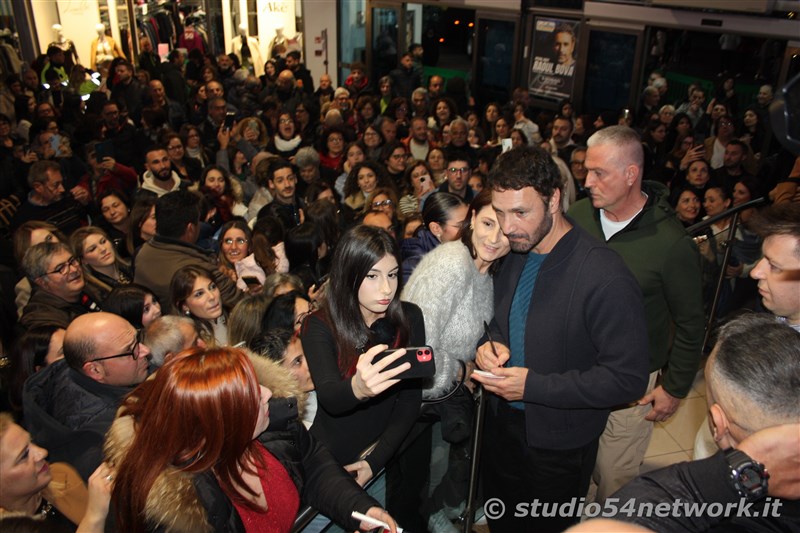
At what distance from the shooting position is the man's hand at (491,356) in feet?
7.50

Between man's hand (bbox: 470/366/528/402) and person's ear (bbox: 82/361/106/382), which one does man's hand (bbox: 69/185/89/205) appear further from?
man's hand (bbox: 470/366/528/402)

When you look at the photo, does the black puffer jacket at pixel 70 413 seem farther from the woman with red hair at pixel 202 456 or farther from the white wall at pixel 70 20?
the white wall at pixel 70 20

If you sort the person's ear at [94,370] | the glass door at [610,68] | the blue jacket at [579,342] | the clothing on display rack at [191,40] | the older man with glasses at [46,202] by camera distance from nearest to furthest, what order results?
the blue jacket at [579,342] → the person's ear at [94,370] → the older man with glasses at [46,202] → the glass door at [610,68] → the clothing on display rack at [191,40]

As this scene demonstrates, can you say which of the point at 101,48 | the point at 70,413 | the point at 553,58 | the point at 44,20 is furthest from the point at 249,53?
the point at 70,413

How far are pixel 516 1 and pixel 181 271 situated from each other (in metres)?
8.28

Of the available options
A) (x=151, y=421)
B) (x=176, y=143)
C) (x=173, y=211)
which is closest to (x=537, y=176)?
(x=151, y=421)

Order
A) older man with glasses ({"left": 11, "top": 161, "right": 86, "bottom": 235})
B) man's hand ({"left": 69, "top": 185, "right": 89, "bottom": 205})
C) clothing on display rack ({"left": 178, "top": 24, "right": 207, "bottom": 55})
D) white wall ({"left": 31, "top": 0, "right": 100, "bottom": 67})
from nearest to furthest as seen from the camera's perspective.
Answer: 1. older man with glasses ({"left": 11, "top": 161, "right": 86, "bottom": 235})
2. man's hand ({"left": 69, "top": 185, "right": 89, "bottom": 205})
3. white wall ({"left": 31, "top": 0, "right": 100, "bottom": 67})
4. clothing on display rack ({"left": 178, "top": 24, "right": 207, "bottom": 55})


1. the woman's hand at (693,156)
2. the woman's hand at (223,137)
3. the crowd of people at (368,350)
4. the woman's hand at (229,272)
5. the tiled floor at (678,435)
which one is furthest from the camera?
the woman's hand at (223,137)

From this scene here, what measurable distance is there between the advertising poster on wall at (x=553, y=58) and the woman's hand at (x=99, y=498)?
921cm

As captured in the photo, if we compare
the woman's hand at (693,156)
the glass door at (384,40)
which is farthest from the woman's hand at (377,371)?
the glass door at (384,40)

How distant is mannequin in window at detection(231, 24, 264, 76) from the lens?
584 inches

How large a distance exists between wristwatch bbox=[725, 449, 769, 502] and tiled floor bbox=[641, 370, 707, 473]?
8.30 ft

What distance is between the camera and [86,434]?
2.42 meters

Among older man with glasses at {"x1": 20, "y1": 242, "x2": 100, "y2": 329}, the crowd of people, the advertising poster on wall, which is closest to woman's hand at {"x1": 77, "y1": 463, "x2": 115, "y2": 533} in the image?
the crowd of people
